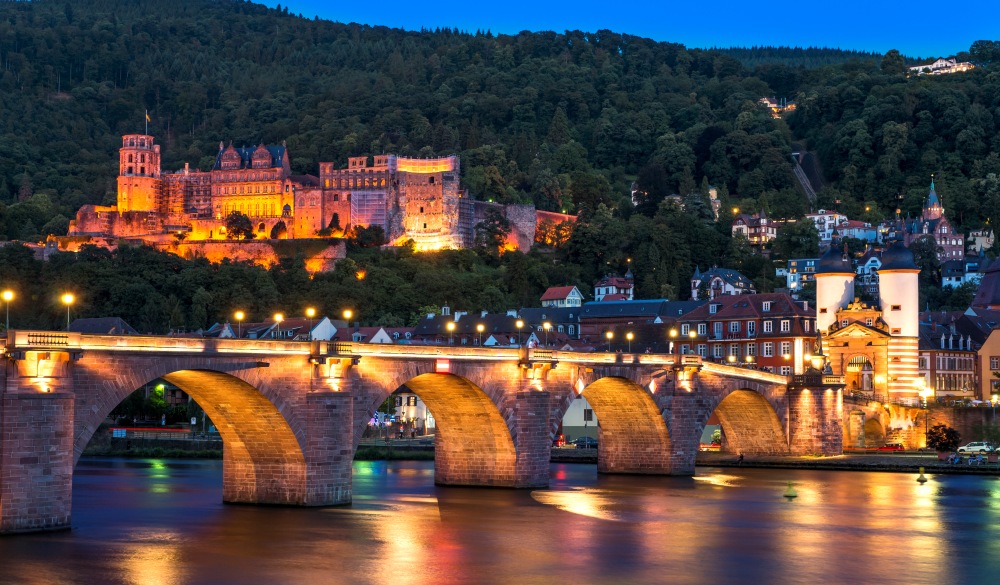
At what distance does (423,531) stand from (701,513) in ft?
35.6

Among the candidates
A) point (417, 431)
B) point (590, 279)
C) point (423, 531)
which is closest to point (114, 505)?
point (423, 531)

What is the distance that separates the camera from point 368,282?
126 meters

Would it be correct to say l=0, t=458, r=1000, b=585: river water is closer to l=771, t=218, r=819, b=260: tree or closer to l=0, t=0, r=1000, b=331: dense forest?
l=0, t=0, r=1000, b=331: dense forest

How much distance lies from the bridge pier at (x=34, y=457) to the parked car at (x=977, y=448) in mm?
51329

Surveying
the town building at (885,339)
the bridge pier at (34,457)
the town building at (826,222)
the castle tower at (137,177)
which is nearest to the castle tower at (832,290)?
the town building at (885,339)

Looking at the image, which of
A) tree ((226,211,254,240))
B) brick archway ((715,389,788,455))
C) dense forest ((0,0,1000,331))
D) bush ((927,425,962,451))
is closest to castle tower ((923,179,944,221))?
dense forest ((0,0,1000,331))

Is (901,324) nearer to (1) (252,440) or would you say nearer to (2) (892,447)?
(2) (892,447)

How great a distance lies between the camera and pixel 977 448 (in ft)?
251

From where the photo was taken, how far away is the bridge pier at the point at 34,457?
36.7 metres

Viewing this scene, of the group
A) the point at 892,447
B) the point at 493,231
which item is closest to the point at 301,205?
the point at 493,231

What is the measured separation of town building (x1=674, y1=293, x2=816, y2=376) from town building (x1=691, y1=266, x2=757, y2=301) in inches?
1020

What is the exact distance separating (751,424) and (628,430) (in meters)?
11.5

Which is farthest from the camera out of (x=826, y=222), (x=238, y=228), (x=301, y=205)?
(x=826, y=222)

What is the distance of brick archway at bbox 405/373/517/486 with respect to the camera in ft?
174
